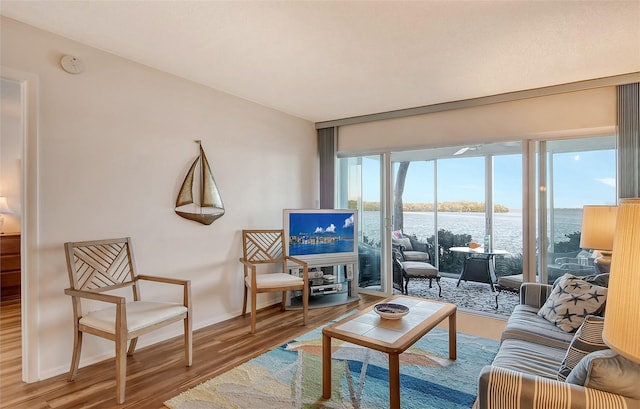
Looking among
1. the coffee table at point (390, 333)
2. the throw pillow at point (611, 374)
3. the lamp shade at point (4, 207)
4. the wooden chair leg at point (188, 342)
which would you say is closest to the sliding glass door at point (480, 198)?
the coffee table at point (390, 333)

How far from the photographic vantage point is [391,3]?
6.60 ft

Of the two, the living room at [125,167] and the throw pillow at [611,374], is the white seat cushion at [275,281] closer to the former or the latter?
the living room at [125,167]

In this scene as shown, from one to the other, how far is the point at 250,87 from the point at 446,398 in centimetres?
332

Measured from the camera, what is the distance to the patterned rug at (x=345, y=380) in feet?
7.05

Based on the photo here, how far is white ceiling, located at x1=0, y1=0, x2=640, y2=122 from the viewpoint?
2094mm

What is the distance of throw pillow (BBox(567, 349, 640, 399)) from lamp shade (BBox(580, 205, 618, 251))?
5.87 ft

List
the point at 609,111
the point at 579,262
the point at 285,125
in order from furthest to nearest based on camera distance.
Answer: the point at 285,125 → the point at 579,262 → the point at 609,111

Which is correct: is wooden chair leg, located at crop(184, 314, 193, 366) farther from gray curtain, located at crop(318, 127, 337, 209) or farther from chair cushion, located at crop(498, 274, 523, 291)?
chair cushion, located at crop(498, 274, 523, 291)

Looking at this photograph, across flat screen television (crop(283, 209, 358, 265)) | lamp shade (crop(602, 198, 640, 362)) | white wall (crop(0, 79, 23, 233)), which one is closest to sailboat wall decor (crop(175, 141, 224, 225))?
flat screen television (crop(283, 209, 358, 265))

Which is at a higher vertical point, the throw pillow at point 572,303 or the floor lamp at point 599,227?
the floor lamp at point 599,227

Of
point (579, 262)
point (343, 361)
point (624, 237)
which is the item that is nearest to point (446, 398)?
point (343, 361)

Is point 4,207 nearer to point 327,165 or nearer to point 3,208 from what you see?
point 3,208

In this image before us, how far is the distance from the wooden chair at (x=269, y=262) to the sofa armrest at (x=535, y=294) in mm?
2087

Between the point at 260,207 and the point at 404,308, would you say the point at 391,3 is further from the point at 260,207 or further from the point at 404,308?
the point at 260,207
